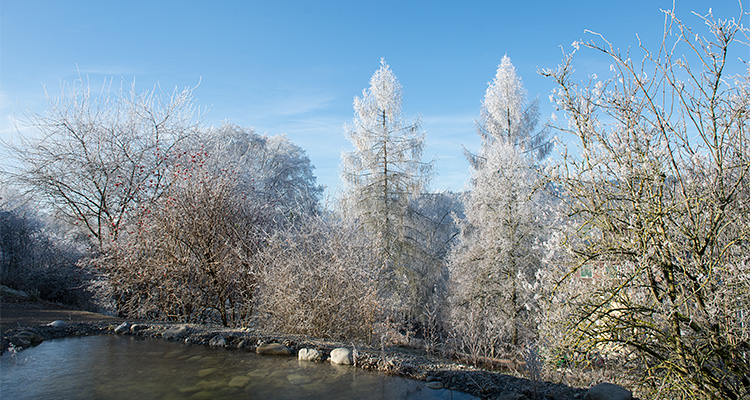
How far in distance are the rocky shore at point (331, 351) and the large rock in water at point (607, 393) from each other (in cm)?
2

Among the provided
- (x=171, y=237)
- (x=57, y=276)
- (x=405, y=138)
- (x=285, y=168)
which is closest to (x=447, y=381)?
(x=171, y=237)

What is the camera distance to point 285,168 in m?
26.5

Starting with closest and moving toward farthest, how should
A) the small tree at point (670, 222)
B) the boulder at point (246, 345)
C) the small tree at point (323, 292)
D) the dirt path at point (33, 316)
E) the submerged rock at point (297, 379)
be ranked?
the small tree at point (670, 222), the submerged rock at point (297, 379), the boulder at point (246, 345), the small tree at point (323, 292), the dirt path at point (33, 316)

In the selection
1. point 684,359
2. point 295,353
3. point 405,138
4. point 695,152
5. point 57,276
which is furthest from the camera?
point 405,138

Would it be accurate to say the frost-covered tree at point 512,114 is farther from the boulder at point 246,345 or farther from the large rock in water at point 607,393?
the large rock in water at point 607,393

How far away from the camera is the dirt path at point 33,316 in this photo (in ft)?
24.9

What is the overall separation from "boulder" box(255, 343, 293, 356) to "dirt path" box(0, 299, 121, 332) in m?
4.11

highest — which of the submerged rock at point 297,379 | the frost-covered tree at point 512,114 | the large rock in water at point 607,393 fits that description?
the frost-covered tree at point 512,114

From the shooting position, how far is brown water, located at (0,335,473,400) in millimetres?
4336

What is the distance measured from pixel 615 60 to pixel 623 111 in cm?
43

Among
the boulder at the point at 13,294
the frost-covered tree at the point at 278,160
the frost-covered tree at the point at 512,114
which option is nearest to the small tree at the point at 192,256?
the boulder at the point at 13,294

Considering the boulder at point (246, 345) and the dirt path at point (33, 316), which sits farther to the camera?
the dirt path at point (33, 316)

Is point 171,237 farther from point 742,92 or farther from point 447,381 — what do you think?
point 742,92

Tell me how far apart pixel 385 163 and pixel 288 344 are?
9.87 m
